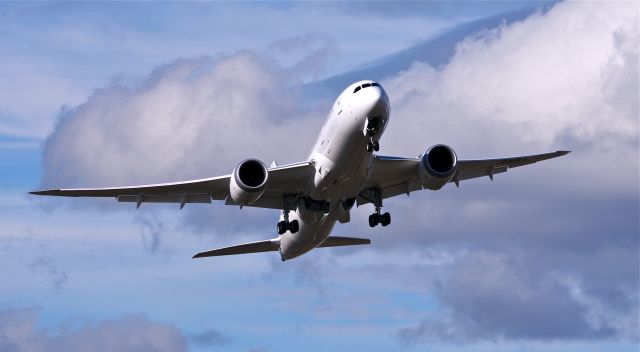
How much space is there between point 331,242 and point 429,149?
12595 millimetres

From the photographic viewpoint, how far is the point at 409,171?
53156 millimetres

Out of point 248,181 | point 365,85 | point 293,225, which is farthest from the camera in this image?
point 293,225

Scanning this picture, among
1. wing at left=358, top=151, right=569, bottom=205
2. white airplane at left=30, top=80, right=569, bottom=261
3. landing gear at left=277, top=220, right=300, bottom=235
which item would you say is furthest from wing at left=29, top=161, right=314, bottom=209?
wing at left=358, top=151, right=569, bottom=205

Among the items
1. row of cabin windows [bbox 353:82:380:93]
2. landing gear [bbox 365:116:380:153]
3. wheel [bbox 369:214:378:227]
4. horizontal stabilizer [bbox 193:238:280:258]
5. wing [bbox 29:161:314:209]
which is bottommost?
horizontal stabilizer [bbox 193:238:280:258]

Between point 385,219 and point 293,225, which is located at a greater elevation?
point 385,219

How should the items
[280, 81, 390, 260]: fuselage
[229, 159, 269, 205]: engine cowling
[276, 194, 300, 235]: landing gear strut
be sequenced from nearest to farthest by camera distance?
[280, 81, 390, 260]: fuselage < [229, 159, 269, 205]: engine cowling < [276, 194, 300, 235]: landing gear strut

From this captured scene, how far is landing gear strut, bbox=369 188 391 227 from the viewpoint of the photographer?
178 feet

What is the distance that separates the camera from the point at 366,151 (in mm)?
47875

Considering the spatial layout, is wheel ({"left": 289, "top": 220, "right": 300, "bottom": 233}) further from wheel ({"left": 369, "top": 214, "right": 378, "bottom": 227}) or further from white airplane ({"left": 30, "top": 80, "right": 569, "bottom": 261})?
wheel ({"left": 369, "top": 214, "right": 378, "bottom": 227})

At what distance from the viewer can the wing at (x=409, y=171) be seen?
5234 cm

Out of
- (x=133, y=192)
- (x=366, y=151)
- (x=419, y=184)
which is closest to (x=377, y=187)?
(x=419, y=184)

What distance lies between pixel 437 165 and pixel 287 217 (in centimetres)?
719

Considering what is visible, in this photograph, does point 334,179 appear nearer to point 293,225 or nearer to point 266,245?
point 293,225

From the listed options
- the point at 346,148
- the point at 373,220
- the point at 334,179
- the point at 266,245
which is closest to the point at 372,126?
the point at 346,148
